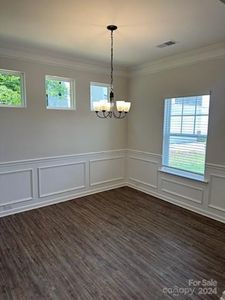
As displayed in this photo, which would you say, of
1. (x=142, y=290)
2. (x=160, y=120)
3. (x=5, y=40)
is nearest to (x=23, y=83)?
(x=5, y=40)

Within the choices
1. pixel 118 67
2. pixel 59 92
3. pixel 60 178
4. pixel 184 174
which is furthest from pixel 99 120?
pixel 184 174

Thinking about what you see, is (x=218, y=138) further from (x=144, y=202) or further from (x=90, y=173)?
(x=90, y=173)

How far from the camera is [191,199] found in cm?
393

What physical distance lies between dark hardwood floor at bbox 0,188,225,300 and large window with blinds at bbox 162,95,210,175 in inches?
35.7

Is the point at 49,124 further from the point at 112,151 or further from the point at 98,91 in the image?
the point at 112,151

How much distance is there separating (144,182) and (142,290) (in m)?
2.88

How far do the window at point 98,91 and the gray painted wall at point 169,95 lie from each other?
64 cm

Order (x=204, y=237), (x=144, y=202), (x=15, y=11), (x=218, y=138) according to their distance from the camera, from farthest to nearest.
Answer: (x=144, y=202), (x=218, y=138), (x=204, y=237), (x=15, y=11)

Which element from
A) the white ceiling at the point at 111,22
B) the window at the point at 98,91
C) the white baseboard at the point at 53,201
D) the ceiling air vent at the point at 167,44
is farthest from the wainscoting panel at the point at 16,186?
the ceiling air vent at the point at 167,44

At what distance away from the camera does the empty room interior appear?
2260 mm

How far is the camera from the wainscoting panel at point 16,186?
363 cm

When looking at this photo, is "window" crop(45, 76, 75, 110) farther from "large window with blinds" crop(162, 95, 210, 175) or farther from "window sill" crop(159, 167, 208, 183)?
"window sill" crop(159, 167, 208, 183)

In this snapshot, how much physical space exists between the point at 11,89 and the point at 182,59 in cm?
305

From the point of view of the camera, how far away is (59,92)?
4129mm
